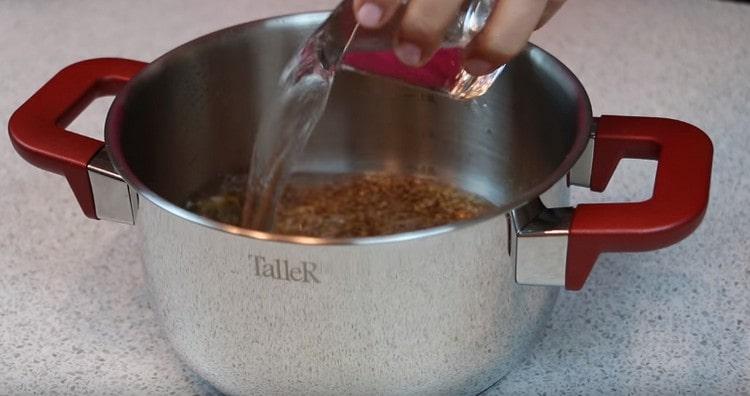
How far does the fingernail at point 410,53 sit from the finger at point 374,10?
0.03 metres

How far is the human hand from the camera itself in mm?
529

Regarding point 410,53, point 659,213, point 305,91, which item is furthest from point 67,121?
point 659,213

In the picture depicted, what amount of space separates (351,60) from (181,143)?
0.15m

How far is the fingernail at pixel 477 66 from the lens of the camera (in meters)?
0.58

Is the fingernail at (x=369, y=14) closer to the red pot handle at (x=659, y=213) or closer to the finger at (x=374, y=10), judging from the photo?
the finger at (x=374, y=10)

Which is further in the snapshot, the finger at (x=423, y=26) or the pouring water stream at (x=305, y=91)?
the pouring water stream at (x=305, y=91)

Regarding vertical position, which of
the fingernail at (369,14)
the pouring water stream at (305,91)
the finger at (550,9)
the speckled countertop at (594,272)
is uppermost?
the fingernail at (369,14)

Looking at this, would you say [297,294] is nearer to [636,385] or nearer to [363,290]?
[363,290]

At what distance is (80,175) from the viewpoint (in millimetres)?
645

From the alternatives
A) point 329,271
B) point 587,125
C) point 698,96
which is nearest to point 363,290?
point 329,271

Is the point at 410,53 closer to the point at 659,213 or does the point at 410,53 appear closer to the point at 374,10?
the point at 374,10

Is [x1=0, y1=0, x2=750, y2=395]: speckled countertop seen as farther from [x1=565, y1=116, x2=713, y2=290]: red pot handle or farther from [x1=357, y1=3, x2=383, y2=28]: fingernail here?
[x1=357, y1=3, x2=383, y2=28]: fingernail

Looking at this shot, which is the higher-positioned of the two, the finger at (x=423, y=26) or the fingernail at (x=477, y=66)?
the finger at (x=423, y=26)

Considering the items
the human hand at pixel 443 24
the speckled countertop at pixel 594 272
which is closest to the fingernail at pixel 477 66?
the human hand at pixel 443 24
